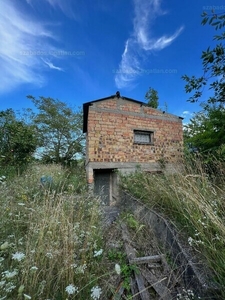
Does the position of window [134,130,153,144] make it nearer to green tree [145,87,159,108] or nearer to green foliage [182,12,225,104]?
green foliage [182,12,225,104]

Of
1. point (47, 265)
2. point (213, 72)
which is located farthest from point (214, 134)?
point (47, 265)

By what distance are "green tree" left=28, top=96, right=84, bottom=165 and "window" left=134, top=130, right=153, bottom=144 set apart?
389 inches

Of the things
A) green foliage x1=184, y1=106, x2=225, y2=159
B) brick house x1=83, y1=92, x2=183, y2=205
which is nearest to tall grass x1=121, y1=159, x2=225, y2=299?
green foliage x1=184, y1=106, x2=225, y2=159

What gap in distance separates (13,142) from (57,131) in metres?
8.35

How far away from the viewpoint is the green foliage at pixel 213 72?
1.90m

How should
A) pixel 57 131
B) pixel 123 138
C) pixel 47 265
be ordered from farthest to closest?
pixel 57 131, pixel 123 138, pixel 47 265

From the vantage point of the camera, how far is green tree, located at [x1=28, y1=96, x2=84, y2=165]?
15391mm

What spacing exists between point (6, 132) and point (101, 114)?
501cm

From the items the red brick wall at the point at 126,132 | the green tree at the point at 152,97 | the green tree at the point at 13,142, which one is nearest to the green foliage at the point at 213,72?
the red brick wall at the point at 126,132

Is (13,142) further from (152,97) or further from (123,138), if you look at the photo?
(152,97)

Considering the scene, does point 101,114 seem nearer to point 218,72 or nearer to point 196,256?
point 218,72

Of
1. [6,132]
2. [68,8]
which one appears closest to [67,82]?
[68,8]

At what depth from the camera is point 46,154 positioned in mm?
15438

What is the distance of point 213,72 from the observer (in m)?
2.53
